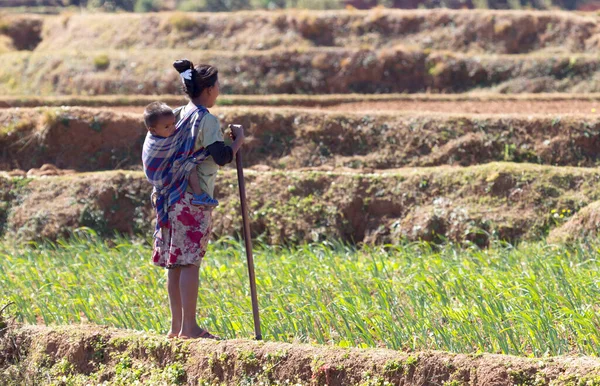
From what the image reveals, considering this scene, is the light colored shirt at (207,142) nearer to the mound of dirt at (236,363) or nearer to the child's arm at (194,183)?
the child's arm at (194,183)

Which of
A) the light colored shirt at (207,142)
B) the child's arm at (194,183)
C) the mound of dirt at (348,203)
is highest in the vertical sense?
the light colored shirt at (207,142)

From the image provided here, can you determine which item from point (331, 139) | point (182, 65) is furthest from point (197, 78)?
point (331, 139)

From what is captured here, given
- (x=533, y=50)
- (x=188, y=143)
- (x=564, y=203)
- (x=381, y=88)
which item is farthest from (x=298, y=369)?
(x=533, y=50)

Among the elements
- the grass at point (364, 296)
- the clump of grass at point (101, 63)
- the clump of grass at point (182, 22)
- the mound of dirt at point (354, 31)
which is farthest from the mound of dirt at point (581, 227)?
the clump of grass at point (182, 22)

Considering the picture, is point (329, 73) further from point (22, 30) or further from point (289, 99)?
point (22, 30)

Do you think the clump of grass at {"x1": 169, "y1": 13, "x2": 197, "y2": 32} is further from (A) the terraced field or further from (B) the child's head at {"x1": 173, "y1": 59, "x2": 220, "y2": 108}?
(B) the child's head at {"x1": 173, "y1": 59, "x2": 220, "y2": 108}

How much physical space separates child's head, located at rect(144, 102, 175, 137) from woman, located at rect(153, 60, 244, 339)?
137 mm

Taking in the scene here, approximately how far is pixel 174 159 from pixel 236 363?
1.31m

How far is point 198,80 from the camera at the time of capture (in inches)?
215

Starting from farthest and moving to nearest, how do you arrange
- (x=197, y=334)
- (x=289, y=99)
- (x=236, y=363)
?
(x=289, y=99), (x=197, y=334), (x=236, y=363)

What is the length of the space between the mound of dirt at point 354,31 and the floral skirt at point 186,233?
15.1 m

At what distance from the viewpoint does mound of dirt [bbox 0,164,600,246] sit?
31.0 ft

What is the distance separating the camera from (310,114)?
40.7ft

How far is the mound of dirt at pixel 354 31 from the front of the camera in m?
19.8
